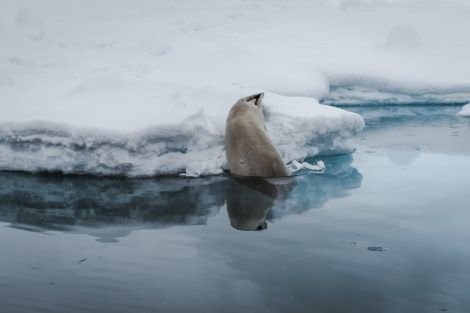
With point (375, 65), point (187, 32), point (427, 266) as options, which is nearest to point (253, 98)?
point (427, 266)

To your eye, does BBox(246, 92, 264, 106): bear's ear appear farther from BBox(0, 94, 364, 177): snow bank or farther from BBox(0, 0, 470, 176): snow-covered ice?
BBox(0, 94, 364, 177): snow bank

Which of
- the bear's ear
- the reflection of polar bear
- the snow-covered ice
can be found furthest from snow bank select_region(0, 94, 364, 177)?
the bear's ear

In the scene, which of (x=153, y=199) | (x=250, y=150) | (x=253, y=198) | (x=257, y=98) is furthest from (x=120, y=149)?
(x=257, y=98)

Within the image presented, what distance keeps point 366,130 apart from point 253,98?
11.2ft

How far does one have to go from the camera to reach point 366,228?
370cm

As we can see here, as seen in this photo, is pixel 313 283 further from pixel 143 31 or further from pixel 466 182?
pixel 143 31

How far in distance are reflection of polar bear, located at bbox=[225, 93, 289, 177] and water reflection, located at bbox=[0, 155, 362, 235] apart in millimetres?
152

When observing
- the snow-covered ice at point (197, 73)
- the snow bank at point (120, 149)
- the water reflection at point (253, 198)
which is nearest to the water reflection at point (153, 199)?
the water reflection at point (253, 198)

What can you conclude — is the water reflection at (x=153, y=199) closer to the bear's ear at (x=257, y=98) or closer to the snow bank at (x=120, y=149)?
the snow bank at (x=120, y=149)

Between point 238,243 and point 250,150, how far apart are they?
187cm

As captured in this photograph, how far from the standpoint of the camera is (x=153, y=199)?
4.49 metres

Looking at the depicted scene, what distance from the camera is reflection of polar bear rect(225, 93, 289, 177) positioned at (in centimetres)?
513

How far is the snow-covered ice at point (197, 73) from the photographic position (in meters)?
5.33

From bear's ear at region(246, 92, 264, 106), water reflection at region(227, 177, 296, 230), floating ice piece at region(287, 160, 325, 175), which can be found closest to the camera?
water reflection at region(227, 177, 296, 230)
